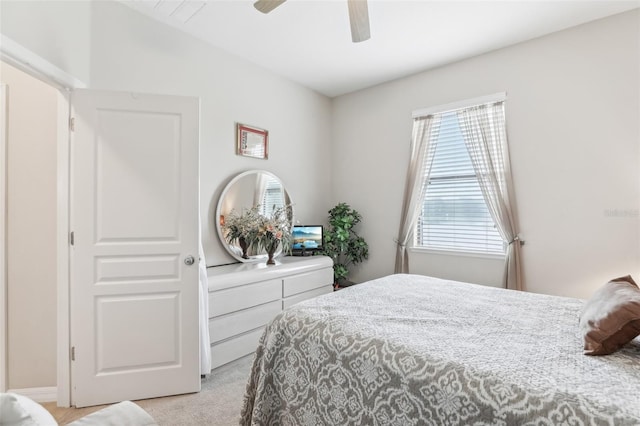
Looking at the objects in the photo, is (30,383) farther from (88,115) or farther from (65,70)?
(65,70)

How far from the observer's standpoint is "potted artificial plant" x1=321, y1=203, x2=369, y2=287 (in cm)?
398

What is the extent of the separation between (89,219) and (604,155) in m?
3.95

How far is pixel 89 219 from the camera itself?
2.13m

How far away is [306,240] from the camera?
383 centimetres

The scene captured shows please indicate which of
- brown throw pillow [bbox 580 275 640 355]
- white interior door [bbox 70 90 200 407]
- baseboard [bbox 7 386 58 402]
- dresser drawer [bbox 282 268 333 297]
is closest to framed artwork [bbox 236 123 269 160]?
white interior door [bbox 70 90 200 407]

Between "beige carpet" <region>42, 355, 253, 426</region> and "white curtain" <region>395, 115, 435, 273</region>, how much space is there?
7.21 ft

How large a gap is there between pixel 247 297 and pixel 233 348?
0.43m

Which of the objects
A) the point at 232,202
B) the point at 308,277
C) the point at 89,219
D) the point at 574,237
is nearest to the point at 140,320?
the point at 89,219

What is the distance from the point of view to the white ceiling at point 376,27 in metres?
2.50

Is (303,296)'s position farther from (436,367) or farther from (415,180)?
(436,367)

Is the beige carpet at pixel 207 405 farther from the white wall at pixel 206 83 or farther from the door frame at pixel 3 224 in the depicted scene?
the white wall at pixel 206 83

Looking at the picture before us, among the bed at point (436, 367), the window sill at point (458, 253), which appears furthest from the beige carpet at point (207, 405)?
the window sill at point (458, 253)

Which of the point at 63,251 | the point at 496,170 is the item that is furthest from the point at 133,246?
the point at 496,170

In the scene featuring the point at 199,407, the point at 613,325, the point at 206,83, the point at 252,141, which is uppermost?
the point at 206,83
